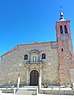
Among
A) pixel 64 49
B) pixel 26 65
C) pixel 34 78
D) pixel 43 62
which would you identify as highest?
pixel 64 49

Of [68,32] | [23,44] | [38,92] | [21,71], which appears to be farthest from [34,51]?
[38,92]

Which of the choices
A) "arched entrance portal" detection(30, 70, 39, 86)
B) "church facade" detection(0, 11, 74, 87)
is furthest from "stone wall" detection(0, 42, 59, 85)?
"arched entrance portal" detection(30, 70, 39, 86)

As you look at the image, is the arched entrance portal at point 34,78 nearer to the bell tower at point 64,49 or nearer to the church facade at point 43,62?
the church facade at point 43,62

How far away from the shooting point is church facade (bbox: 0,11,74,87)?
752 inches

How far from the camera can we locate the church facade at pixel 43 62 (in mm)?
19109

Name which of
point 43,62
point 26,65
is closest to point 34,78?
point 26,65

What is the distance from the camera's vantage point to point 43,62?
20375 millimetres

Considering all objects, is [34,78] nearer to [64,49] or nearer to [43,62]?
[43,62]

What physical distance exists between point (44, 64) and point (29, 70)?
2.90 m

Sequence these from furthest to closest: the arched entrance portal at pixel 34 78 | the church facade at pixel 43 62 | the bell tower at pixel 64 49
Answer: the arched entrance portal at pixel 34 78, the church facade at pixel 43 62, the bell tower at pixel 64 49

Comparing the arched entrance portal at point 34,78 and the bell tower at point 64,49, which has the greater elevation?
the bell tower at point 64,49

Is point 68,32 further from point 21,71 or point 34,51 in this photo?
point 21,71

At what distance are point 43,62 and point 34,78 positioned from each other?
326 centimetres

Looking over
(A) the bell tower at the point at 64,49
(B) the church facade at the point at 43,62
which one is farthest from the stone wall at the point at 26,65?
(A) the bell tower at the point at 64,49
